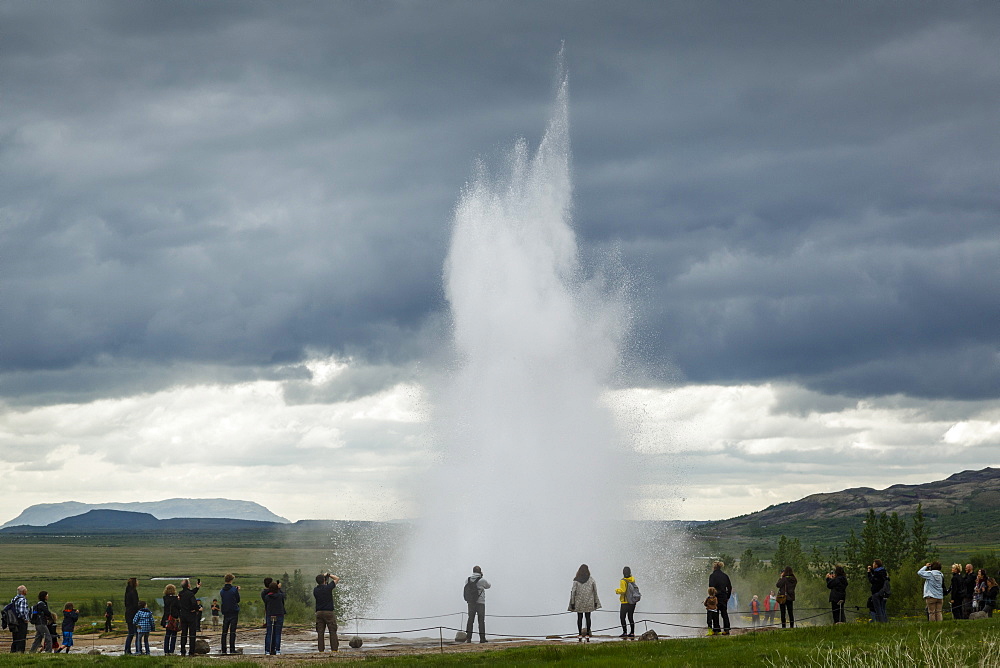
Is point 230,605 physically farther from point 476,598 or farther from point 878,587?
point 878,587

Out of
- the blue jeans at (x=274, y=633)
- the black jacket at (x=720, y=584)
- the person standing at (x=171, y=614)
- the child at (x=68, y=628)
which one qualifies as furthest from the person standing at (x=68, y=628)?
the black jacket at (x=720, y=584)

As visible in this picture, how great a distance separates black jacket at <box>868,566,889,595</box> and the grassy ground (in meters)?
1.69

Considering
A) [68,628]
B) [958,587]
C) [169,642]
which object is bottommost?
[169,642]

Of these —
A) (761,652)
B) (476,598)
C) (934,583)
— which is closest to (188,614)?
(476,598)

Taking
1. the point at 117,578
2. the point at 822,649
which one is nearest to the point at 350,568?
the point at 822,649

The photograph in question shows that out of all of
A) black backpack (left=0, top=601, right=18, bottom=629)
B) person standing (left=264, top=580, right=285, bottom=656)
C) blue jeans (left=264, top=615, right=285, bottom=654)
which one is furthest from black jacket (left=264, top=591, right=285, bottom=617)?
black backpack (left=0, top=601, right=18, bottom=629)

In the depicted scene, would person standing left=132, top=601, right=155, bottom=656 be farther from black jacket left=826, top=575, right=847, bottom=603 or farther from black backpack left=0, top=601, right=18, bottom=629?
black jacket left=826, top=575, right=847, bottom=603

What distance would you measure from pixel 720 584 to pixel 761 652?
5.07 m

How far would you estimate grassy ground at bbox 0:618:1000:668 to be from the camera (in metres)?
20.0

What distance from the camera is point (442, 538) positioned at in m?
36.7

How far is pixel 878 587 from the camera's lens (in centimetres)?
2688

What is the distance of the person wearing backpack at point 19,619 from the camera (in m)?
27.5

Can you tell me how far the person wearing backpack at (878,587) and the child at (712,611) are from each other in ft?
13.3

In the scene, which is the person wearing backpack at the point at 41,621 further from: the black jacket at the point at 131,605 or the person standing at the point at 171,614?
the person standing at the point at 171,614
